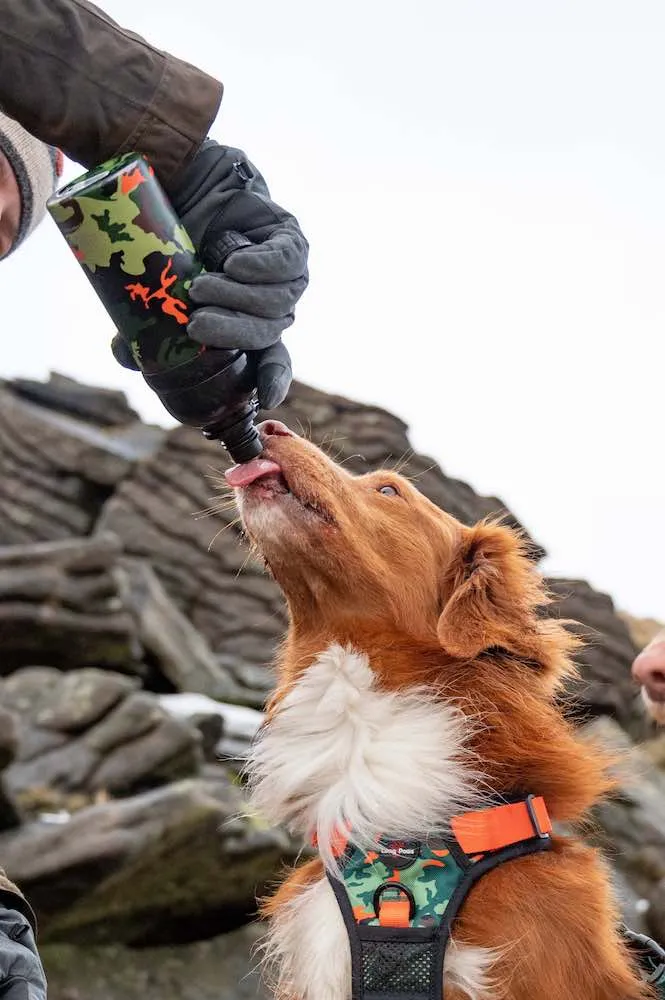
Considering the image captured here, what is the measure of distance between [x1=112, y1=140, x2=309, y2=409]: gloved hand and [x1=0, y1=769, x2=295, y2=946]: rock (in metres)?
5.54

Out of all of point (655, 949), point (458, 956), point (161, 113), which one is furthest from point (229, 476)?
point (655, 949)

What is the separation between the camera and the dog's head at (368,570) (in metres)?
3.79

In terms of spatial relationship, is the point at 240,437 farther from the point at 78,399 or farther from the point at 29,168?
the point at 78,399

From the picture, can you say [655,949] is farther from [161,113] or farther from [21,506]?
[21,506]

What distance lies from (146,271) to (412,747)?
1897 mm

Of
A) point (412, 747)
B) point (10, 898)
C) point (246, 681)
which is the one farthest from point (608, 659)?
point (10, 898)

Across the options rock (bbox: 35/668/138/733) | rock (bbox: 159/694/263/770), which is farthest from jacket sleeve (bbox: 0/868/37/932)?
rock (bbox: 159/694/263/770)

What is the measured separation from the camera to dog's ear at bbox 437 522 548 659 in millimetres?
3729

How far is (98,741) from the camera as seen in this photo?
9656mm

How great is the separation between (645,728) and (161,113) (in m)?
15.6

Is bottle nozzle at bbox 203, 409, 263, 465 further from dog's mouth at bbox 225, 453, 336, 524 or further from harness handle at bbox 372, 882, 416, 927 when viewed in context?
harness handle at bbox 372, 882, 416, 927

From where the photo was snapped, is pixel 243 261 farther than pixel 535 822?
No

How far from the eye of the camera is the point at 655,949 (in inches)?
144

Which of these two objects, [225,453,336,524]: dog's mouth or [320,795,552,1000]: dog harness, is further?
[225,453,336,524]: dog's mouth
